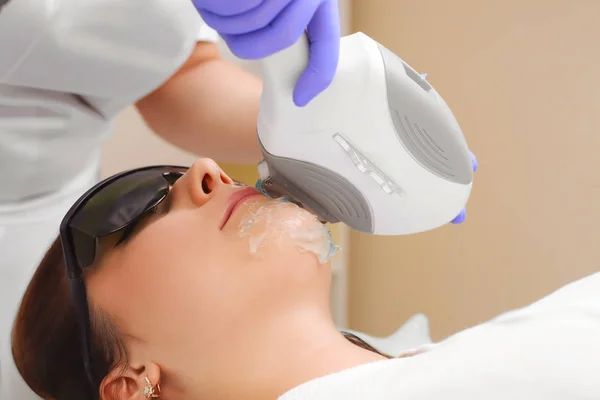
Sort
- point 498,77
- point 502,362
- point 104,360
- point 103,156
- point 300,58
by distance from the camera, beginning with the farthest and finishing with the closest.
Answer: point 103,156 < point 498,77 < point 104,360 < point 300,58 < point 502,362

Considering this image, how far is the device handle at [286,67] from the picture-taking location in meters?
0.55

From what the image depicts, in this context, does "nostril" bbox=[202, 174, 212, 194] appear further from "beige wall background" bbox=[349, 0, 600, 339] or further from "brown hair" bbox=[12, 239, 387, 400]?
"beige wall background" bbox=[349, 0, 600, 339]

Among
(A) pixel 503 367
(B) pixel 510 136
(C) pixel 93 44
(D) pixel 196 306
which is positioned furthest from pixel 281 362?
(B) pixel 510 136

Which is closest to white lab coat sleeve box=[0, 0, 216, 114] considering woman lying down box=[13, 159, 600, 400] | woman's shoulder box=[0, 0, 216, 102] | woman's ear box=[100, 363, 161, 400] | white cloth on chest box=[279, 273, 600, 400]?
woman's shoulder box=[0, 0, 216, 102]

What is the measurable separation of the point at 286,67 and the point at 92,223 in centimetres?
31

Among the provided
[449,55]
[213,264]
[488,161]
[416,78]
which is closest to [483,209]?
[488,161]

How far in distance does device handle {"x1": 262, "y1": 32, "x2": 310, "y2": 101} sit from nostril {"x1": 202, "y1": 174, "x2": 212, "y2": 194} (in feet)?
0.62

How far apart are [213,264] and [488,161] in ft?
3.04

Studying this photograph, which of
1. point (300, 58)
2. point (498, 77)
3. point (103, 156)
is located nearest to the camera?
point (300, 58)

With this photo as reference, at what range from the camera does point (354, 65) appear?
0.59 m

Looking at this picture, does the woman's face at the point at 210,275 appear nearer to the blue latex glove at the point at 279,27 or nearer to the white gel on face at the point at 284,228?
the white gel on face at the point at 284,228

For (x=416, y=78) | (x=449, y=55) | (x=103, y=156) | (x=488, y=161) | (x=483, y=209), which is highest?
(x=416, y=78)

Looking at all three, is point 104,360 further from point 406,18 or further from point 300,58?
point 406,18

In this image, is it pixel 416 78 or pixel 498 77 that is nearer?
pixel 416 78
